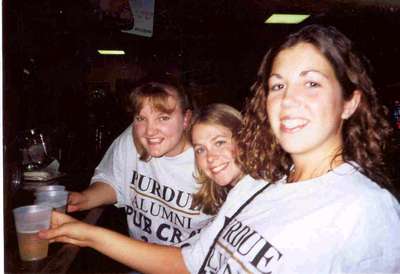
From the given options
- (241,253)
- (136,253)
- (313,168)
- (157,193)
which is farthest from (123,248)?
(313,168)

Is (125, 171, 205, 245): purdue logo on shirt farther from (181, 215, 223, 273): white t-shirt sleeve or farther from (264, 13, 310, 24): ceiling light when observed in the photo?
(264, 13, 310, 24): ceiling light

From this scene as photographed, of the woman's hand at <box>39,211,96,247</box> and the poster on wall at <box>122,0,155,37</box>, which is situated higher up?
the poster on wall at <box>122,0,155,37</box>

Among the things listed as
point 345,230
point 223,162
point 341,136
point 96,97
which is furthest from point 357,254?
point 96,97

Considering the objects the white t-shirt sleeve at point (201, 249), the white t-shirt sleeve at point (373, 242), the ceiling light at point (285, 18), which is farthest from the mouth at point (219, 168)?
the ceiling light at point (285, 18)

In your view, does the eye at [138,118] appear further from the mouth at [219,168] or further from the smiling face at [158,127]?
the mouth at [219,168]

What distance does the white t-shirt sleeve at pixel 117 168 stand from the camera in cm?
169

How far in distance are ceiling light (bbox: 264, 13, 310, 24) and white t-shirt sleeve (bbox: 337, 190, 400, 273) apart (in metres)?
4.56

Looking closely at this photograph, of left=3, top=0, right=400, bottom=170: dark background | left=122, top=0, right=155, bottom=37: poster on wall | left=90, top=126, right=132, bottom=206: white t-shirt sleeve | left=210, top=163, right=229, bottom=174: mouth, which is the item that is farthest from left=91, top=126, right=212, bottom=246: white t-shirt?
left=122, top=0, right=155, bottom=37: poster on wall

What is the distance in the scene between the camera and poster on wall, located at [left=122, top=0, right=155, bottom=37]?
2764 mm

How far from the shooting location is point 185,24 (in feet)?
15.8

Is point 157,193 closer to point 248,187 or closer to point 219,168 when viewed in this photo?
point 219,168

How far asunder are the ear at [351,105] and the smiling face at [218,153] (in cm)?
53

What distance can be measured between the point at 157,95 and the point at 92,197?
0.59m

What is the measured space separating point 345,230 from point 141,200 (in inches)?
42.6
